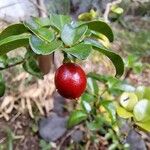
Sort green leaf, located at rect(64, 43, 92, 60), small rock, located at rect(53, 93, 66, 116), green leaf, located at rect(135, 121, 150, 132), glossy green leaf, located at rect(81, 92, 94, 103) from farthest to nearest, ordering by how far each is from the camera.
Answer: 1. small rock, located at rect(53, 93, 66, 116)
2. glossy green leaf, located at rect(81, 92, 94, 103)
3. green leaf, located at rect(135, 121, 150, 132)
4. green leaf, located at rect(64, 43, 92, 60)

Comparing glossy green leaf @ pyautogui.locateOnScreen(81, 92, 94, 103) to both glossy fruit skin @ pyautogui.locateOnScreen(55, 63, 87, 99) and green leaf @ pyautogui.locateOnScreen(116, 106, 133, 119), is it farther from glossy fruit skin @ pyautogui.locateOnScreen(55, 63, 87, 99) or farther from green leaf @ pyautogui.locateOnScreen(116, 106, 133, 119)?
glossy fruit skin @ pyautogui.locateOnScreen(55, 63, 87, 99)

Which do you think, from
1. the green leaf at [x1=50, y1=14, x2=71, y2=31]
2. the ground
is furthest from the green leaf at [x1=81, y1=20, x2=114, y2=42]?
the ground

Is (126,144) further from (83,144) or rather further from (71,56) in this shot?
(71,56)

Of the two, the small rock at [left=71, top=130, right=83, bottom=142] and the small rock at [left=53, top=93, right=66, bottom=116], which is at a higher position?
the small rock at [left=53, top=93, right=66, bottom=116]

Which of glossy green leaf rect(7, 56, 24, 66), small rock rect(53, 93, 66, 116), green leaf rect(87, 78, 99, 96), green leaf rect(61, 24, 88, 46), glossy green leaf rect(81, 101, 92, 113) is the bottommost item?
small rock rect(53, 93, 66, 116)

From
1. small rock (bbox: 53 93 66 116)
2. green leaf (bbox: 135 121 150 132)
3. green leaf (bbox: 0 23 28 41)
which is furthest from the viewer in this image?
small rock (bbox: 53 93 66 116)

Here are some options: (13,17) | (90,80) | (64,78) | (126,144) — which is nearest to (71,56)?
(64,78)
